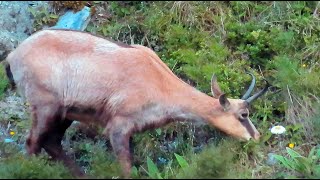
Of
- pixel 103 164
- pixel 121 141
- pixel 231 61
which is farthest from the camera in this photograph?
pixel 231 61

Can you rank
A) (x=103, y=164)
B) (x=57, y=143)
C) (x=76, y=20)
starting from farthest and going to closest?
(x=76, y=20) → (x=57, y=143) → (x=103, y=164)

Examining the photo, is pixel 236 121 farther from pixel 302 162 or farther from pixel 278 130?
pixel 302 162

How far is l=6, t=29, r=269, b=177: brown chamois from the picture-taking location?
9.10m

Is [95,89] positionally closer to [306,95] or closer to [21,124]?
[21,124]

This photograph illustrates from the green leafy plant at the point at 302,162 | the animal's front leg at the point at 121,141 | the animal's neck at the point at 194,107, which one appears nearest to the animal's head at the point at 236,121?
the animal's neck at the point at 194,107

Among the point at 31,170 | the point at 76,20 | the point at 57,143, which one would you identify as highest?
the point at 31,170

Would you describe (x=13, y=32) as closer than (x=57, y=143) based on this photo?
No

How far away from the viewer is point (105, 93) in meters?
9.17

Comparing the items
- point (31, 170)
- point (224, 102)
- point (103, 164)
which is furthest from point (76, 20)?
point (31, 170)

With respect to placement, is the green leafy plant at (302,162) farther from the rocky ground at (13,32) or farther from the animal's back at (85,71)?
the rocky ground at (13,32)

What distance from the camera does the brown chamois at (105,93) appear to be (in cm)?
910

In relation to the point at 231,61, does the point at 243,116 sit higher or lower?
higher

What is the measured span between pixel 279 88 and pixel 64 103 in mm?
3031

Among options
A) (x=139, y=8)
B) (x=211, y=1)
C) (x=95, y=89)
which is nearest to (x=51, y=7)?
(x=139, y=8)
